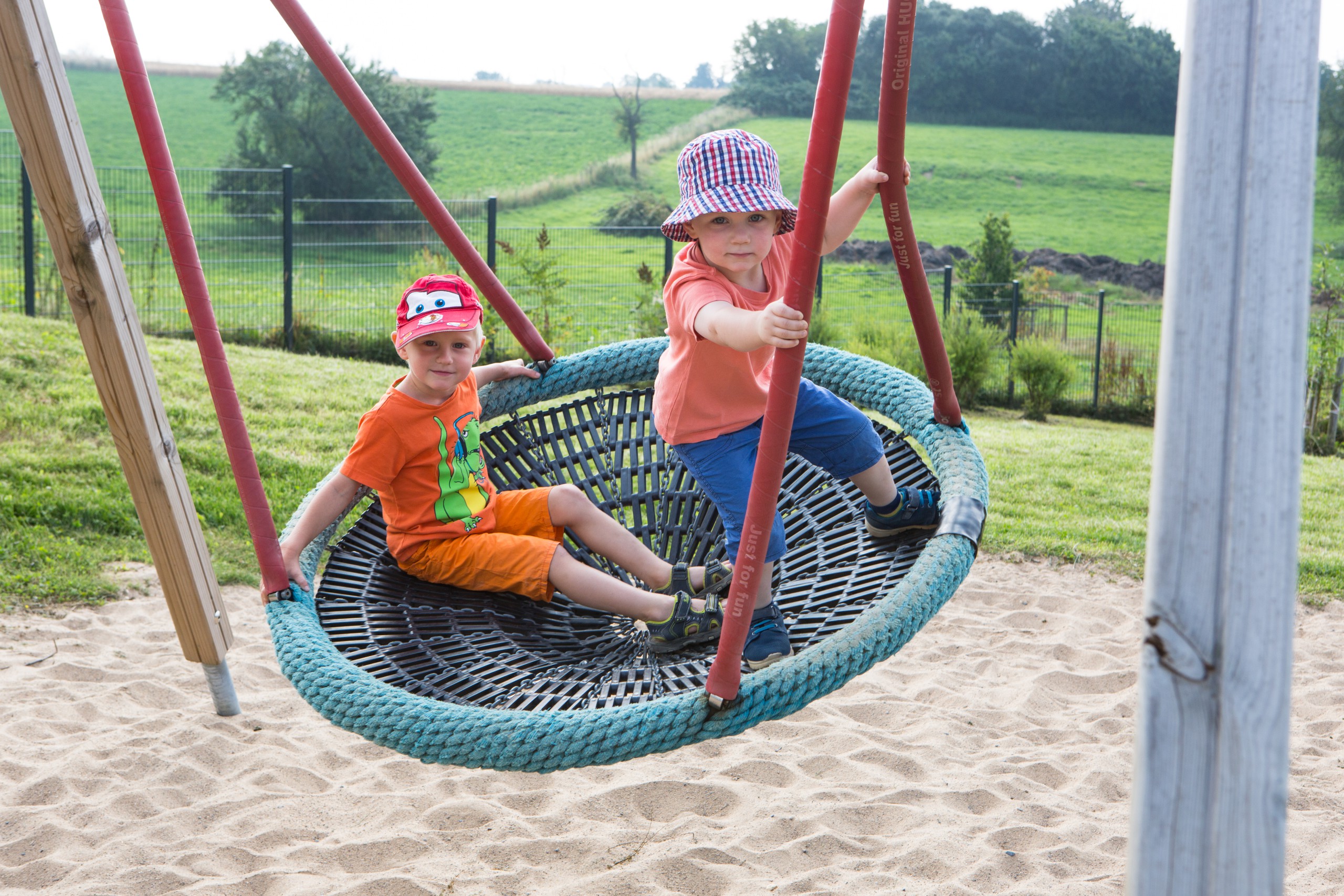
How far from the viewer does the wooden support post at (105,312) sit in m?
2.10

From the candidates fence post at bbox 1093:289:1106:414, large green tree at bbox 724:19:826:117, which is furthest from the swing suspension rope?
large green tree at bbox 724:19:826:117

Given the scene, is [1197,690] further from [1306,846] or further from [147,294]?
[147,294]

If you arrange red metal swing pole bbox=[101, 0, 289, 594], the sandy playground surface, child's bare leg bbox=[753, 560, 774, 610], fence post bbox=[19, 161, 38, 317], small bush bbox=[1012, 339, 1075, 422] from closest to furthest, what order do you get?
red metal swing pole bbox=[101, 0, 289, 594] < child's bare leg bbox=[753, 560, 774, 610] < the sandy playground surface < fence post bbox=[19, 161, 38, 317] < small bush bbox=[1012, 339, 1075, 422]

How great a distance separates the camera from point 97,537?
13.0 feet

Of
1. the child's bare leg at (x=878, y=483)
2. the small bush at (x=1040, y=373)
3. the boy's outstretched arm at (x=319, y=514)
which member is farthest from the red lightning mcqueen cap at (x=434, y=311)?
the small bush at (x=1040, y=373)

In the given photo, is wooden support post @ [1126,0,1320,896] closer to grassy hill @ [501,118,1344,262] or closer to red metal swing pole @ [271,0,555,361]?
red metal swing pole @ [271,0,555,361]

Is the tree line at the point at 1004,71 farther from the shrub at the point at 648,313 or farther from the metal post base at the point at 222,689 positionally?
the metal post base at the point at 222,689

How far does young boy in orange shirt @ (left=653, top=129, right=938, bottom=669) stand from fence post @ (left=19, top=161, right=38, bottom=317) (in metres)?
7.32

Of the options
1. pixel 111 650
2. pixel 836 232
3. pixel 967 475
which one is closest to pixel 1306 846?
pixel 967 475

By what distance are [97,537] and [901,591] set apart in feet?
11.0

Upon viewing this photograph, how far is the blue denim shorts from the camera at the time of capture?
2043mm

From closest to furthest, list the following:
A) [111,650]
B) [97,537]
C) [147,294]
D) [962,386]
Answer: [111,650]
[97,537]
[147,294]
[962,386]

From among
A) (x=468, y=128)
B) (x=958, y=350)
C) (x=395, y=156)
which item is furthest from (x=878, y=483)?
(x=468, y=128)

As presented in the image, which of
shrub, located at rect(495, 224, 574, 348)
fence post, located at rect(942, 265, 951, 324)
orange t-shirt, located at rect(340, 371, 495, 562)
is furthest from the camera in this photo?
fence post, located at rect(942, 265, 951, 324)
